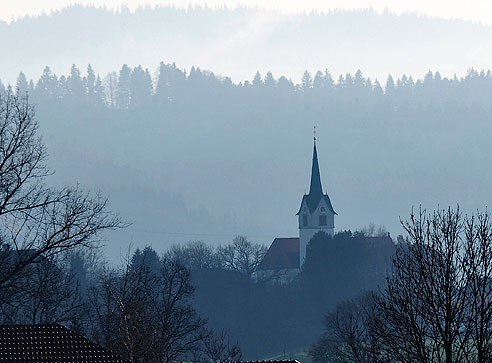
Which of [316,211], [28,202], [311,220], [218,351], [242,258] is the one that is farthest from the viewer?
[311,220]

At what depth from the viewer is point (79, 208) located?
27359 millimetres

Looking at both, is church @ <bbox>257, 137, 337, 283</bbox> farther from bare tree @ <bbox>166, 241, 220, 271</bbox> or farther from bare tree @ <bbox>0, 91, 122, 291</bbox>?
bare tree @ <bbox>0, 91, 122, 291</bbox>

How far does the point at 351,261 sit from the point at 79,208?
9602cm

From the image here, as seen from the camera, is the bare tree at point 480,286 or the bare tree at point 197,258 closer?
the bare tree at point 480,286

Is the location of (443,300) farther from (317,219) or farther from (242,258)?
(317,219)

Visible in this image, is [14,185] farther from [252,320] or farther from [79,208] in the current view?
[252,320]

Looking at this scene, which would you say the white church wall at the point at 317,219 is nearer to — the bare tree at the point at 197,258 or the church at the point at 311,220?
the church at the point at 311,220

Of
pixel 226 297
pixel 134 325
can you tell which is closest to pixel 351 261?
pixel 226 297

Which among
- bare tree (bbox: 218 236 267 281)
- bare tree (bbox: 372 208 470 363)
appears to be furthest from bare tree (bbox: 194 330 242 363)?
bare tree (bbox: 218 236 267 281)

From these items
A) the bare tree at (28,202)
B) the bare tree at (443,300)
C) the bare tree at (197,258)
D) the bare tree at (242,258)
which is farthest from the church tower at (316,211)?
the bare tree at (443,300)

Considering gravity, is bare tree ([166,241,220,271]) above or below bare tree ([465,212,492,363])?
above

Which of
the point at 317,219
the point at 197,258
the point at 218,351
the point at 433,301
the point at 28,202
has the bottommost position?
the point at 433,301

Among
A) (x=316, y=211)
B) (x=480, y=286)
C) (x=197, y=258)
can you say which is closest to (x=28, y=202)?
(x=480, y=286)

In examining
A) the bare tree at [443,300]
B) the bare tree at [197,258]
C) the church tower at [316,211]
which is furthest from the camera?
the church tower at [316,211]
